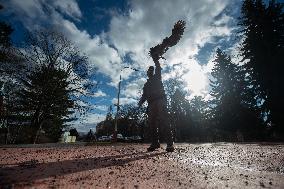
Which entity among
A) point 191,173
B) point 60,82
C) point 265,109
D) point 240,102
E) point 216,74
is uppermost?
point 216,74

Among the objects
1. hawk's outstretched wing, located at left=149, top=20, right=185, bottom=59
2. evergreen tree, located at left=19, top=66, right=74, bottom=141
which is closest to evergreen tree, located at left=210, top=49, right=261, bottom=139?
evergreen tree, located at left=19, top=66, right=74, bottom=141

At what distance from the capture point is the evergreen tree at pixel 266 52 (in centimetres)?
2539

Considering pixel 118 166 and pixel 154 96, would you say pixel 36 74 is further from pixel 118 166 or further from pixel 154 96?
pixel 118 166

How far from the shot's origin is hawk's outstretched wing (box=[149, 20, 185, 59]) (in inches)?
285

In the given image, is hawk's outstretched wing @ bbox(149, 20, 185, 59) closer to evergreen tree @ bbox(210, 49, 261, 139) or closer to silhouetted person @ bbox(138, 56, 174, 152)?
silhouetted person @ bbox(138, 56, 174, 152)

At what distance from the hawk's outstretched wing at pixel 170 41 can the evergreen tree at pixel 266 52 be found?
21076 mm

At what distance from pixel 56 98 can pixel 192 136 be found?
3120 centimetres

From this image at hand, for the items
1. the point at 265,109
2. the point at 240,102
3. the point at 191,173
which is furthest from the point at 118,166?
the point at 240,102

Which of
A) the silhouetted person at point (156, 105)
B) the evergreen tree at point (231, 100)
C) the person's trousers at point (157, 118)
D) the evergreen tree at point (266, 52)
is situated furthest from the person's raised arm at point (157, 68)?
the evergreen tree at point (231, 100)

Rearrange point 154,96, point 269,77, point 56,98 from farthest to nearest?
point 56,98 → point 269,77 → point 154,96

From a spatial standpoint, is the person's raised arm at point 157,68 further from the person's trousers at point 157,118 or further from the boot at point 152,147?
the boot at point 152,147

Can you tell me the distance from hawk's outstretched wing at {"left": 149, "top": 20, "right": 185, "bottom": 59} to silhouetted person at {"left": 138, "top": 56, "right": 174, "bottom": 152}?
57 cm

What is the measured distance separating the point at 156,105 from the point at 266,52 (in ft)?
80.1

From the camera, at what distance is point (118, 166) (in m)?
3.77
